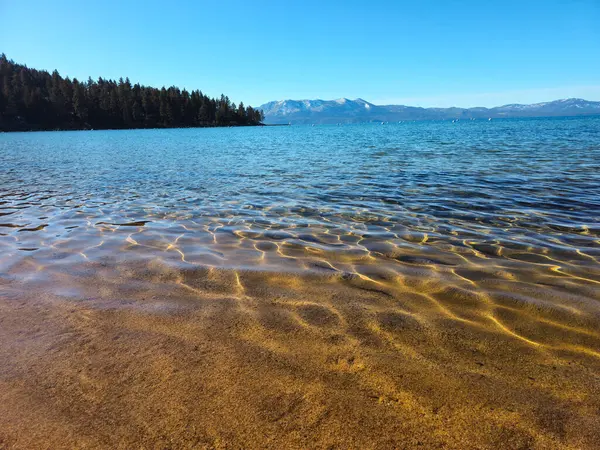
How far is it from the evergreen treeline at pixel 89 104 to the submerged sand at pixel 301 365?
15256 centimetres

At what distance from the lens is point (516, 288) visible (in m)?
4.38

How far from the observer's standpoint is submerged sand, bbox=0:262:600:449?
2250 mm

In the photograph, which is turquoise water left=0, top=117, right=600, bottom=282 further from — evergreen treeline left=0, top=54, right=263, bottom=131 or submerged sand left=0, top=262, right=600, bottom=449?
evergreen treeline left=0, top=54, right=263, bottom=131

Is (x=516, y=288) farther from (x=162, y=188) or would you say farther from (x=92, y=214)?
(x=162, y=188)

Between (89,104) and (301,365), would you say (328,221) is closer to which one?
(301,365)

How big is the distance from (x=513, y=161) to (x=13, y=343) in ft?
66.4

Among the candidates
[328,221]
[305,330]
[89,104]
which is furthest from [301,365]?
[89,104]

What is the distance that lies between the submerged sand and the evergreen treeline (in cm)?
15256

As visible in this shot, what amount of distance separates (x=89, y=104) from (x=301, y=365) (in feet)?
537

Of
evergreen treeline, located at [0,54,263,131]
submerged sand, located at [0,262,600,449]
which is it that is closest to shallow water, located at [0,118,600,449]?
submerged sand, located at [0,262,600,449]

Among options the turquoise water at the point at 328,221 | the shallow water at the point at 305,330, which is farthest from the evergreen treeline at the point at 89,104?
the shallow water at the point at 305,330

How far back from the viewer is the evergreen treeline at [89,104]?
123688 millimetres

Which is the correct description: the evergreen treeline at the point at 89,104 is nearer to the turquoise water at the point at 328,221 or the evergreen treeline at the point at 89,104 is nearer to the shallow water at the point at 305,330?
the turquoise water at the point at 328,221

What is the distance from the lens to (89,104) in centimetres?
13712
